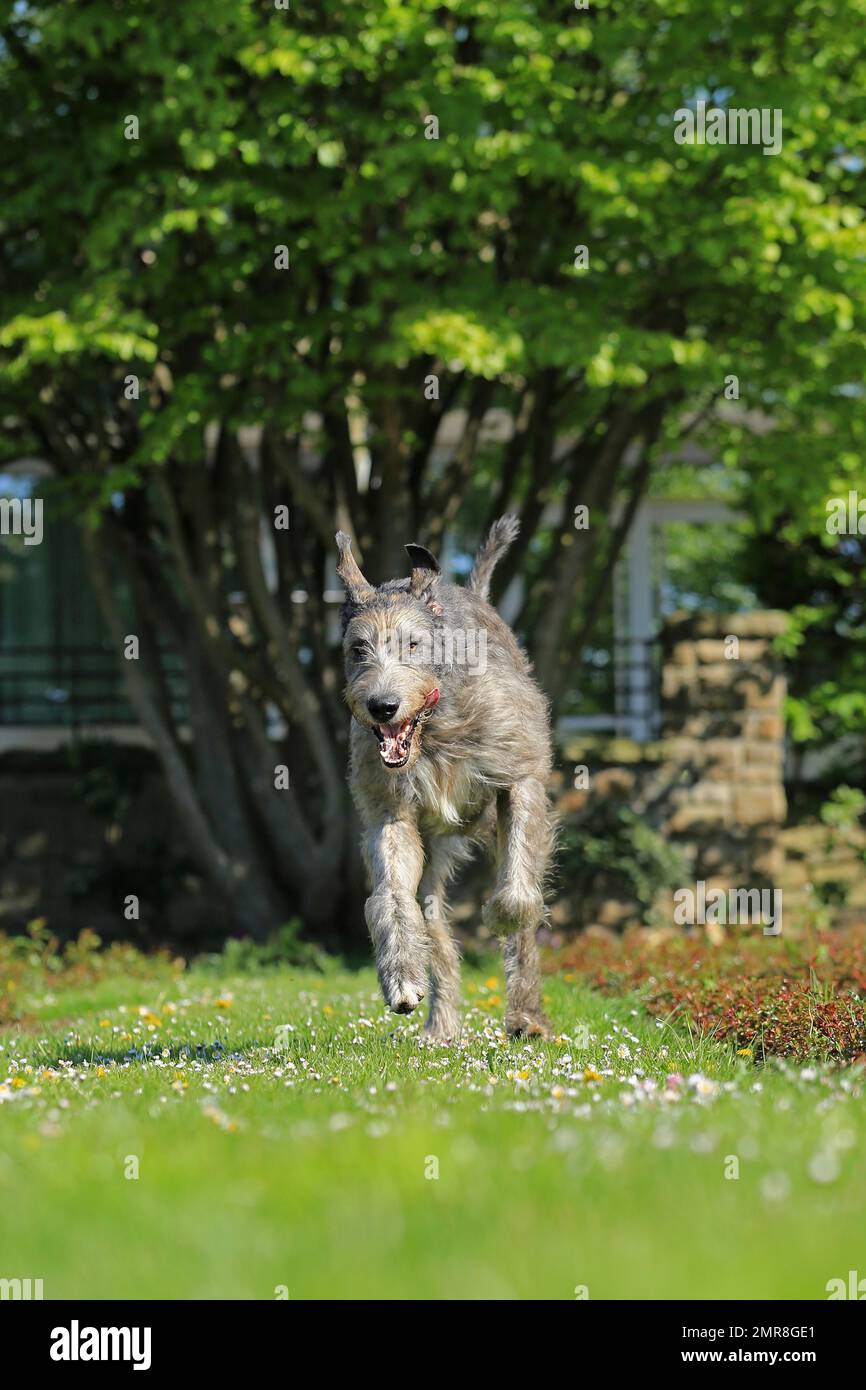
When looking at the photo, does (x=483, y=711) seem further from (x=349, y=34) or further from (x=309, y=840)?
(x=309, y=840)

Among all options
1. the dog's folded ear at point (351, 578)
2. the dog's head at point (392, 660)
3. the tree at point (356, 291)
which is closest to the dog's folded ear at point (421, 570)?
the dog's head at point (392, 660)

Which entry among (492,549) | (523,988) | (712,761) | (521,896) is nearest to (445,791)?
(521,896)

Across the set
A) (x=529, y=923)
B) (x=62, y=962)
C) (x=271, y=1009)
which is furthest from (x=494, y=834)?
(x=62, y=962)

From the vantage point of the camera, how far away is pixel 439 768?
6.72 m

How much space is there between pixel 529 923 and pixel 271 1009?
2.57 m

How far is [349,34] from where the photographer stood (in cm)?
1058

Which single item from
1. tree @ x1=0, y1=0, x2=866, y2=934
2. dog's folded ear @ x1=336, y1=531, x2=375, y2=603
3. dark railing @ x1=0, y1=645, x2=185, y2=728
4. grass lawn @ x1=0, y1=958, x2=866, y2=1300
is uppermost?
tree @ x1=0, y1=0, x2=866, y2=934

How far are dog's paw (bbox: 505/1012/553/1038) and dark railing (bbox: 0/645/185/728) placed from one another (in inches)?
416

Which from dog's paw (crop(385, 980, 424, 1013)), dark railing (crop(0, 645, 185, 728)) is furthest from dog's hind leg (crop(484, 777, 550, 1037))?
dark railing (crop(0, 645, 185, 728))

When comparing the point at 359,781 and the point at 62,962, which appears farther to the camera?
the point at 62,962

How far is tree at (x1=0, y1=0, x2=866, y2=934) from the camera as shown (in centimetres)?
1058

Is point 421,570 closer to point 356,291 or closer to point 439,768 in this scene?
point 439,768

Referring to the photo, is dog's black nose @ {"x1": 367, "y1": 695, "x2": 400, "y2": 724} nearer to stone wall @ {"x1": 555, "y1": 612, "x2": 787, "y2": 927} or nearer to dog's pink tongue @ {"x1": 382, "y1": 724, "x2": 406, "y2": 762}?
dog's pink tongue @ {"x1": 382, "y1": 724, "x2": 406, "y2": 762}

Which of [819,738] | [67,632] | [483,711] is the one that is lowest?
[483,711]
